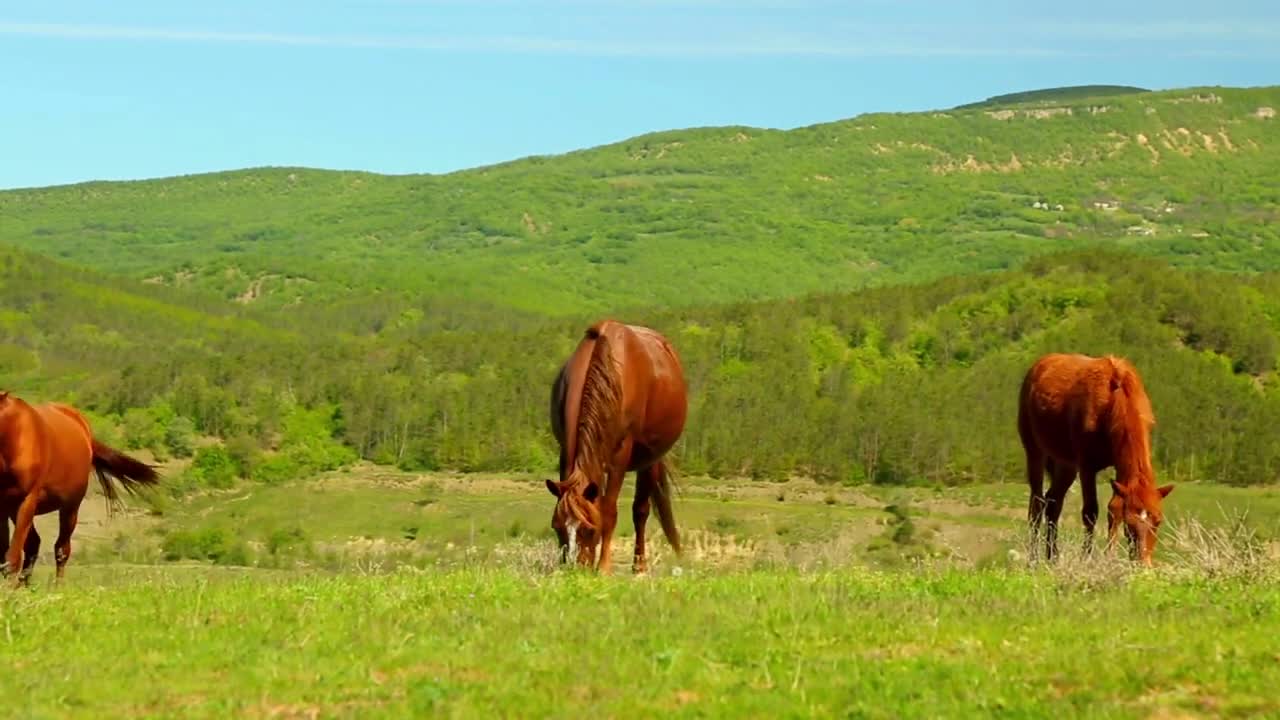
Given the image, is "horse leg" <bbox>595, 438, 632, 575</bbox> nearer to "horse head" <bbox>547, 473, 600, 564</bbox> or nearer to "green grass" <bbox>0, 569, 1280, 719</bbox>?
"horse head" <bbox>547, 473, 600, 564</bbox>

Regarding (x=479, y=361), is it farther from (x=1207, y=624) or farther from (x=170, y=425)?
(x=1207, y=624)

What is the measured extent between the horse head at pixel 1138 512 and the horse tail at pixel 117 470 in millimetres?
10692

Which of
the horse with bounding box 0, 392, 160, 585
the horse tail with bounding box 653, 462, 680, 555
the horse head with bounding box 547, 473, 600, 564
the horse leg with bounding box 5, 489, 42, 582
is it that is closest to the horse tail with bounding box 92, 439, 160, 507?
the horse with bounding box 0, 392, 160, 585

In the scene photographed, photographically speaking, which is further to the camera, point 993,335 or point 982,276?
point 982,276

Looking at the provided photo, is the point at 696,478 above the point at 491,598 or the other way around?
the other way around

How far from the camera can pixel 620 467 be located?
54.1ft

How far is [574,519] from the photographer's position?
49.3 feet

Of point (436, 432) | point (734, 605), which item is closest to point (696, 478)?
point (436, 432)

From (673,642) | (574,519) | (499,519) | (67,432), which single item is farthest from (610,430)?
(499,519)

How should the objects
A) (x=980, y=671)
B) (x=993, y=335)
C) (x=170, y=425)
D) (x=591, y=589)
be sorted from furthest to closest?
(x=993, y=335) → (x=170, y=425) → (x=591, y=589) → (x=980, y=671)

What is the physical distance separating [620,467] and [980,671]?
707cm

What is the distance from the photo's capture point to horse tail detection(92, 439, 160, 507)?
19953 mm

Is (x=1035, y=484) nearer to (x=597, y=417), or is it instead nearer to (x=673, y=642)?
(x=597, y=417)

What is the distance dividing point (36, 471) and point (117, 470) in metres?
3.49
